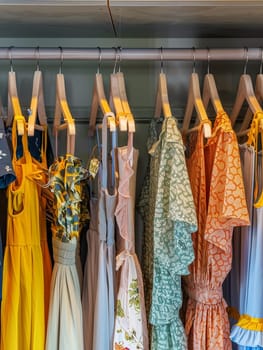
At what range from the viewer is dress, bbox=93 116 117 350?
1.01 m

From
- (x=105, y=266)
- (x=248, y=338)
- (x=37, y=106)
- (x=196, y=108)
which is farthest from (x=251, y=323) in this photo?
(x=37, y=106)

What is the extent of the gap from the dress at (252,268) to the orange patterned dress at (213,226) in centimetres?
5

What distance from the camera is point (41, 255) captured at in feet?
3.39

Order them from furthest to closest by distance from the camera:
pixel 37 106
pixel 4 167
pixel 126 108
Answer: pixel 37 106 → pixel 126 108 → pixel 4 167

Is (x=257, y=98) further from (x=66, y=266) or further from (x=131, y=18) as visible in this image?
(x=66, y=266)

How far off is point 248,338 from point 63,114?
0.66 m

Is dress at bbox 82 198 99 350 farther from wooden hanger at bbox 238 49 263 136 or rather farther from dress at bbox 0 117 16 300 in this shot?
wooden hanger at bbox 238 49 263 136

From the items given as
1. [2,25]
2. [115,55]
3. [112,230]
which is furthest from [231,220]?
[2,25]

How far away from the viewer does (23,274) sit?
1.00 metres

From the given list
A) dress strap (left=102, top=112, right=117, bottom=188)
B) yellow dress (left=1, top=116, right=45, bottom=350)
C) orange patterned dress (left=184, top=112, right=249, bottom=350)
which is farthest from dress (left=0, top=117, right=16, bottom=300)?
orange patterned dress (left=184, top=112, right=249, bottom=350)

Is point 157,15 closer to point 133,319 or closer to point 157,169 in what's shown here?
point 157,169

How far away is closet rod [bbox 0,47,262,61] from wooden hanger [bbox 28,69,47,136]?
0.17ft

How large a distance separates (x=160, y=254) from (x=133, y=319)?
158mm

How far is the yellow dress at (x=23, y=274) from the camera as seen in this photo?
0.98m
